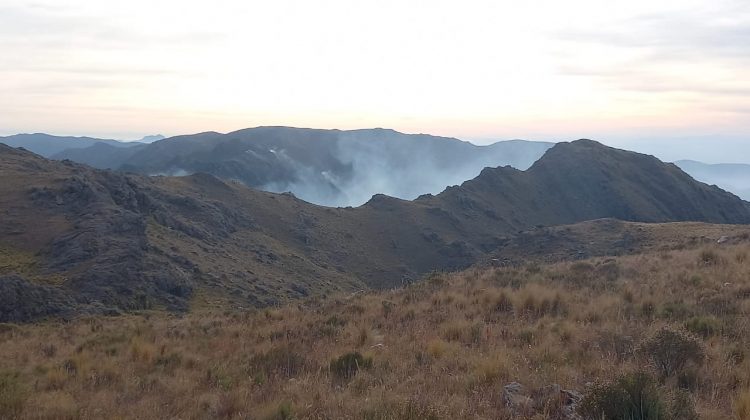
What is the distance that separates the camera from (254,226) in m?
80.4

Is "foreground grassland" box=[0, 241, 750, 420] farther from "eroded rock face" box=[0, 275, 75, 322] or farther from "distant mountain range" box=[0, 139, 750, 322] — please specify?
"distant mountain range" box=[0, 139, 750, 322]

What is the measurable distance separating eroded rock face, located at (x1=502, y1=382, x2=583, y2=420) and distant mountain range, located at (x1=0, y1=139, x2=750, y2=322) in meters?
31.8

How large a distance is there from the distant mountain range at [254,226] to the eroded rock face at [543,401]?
104 ft

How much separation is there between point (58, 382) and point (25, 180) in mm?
55719

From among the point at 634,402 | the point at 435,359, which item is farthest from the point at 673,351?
the point at 435,359

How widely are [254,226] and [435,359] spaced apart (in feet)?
244

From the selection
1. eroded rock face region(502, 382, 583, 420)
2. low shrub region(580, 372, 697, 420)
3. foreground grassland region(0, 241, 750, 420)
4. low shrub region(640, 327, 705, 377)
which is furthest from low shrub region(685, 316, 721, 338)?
eroded rock face region(502, 382, 583, 420)

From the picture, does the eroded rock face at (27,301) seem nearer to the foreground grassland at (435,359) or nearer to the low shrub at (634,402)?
the foreground grassland at (435,359)

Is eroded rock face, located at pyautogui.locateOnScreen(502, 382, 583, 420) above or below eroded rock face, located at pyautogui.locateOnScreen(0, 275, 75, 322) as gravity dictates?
above

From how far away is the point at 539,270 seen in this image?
64.7 feet

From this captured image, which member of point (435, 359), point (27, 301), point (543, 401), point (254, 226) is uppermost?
point (543, 401)

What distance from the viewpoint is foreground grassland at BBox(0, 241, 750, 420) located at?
255 inches

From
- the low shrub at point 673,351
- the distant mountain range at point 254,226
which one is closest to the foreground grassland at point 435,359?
the low shrub at point 673,351

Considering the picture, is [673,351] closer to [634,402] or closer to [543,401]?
[634,402]
